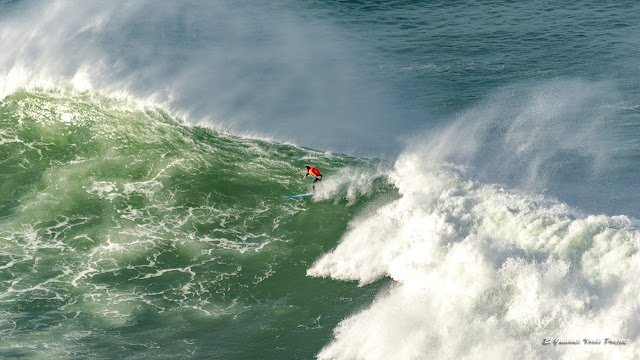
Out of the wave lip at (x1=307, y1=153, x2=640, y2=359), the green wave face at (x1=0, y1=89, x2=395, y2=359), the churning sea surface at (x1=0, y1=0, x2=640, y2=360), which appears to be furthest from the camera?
the green wave face at (x1=0, y1=89, x2=395, y2=359)

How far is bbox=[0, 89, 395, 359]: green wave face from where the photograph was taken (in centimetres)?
1413

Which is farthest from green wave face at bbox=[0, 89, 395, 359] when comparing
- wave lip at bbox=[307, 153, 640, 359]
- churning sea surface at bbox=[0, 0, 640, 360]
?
wave lip at bbox=[307, 153, 640, 359]

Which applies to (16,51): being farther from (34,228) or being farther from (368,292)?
Result: (368,292)

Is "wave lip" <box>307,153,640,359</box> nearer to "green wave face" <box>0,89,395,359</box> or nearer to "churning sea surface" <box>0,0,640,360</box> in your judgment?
"churning sea surface" <box>0,0,640,360</box>

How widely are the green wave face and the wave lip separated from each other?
2.76 feet

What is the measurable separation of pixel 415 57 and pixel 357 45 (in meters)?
2.64

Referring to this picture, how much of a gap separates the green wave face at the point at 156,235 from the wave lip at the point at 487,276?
2.76ft

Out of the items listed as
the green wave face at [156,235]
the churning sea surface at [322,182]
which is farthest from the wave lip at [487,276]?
the green wave face at [156,235]

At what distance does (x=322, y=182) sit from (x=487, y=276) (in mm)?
6894

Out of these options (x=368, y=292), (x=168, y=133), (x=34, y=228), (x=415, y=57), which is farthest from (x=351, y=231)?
(x=415, y=57)

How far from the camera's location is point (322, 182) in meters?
19.3

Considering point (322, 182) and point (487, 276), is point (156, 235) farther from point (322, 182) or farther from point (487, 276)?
point (487, 276)

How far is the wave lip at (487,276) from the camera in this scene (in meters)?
12.5

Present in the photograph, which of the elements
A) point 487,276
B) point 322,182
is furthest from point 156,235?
point 487,276
